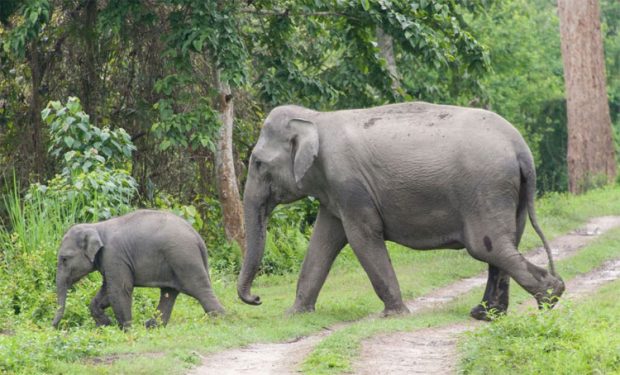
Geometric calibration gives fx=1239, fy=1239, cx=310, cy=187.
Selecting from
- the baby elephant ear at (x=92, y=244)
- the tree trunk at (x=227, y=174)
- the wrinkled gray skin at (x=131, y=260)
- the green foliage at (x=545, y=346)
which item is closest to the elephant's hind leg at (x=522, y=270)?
the green foliage at (x=545, y=346)

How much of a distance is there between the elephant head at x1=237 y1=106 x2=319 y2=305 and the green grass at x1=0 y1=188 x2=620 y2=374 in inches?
23.6

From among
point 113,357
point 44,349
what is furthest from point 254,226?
point 44,349

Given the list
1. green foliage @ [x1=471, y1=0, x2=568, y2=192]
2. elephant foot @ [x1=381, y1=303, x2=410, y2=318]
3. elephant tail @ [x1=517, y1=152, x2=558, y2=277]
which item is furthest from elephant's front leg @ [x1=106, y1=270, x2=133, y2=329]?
green foliage @ [x1=471, y1=0, x2=568, y2=192]

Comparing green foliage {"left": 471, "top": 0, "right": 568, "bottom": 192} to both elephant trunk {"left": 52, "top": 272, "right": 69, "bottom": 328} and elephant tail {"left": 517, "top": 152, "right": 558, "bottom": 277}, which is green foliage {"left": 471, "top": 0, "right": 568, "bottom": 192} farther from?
elephant trunk {"left": 52, "top": 272, "right": 69, "bottom": 328}

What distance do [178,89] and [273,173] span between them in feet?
15.3

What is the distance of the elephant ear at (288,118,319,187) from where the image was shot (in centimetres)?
1228

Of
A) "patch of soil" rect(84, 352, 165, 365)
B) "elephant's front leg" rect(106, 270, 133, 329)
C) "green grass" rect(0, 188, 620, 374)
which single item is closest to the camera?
"green grass" rect(0, 188, 620, 374)

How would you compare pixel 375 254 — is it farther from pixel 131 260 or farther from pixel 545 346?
pixel 545 346

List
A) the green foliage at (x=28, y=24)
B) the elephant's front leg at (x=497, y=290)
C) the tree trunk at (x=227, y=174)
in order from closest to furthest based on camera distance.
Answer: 1. the elephant's front leg at (x=497, y=290)
2. the green foliage at (x=28, y=24)
3. the tree trunk at (x=227, y=174)

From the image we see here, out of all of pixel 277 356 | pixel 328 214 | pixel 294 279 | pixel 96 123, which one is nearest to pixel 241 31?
pixel 96 123

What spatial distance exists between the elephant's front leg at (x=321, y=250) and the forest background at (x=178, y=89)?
2.48 meters

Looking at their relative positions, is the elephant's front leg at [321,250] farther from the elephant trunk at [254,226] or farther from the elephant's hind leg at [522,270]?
the elephant's hind leg at [522,270]

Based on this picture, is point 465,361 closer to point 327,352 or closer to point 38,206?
point 327,352

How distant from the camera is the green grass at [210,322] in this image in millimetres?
9031
